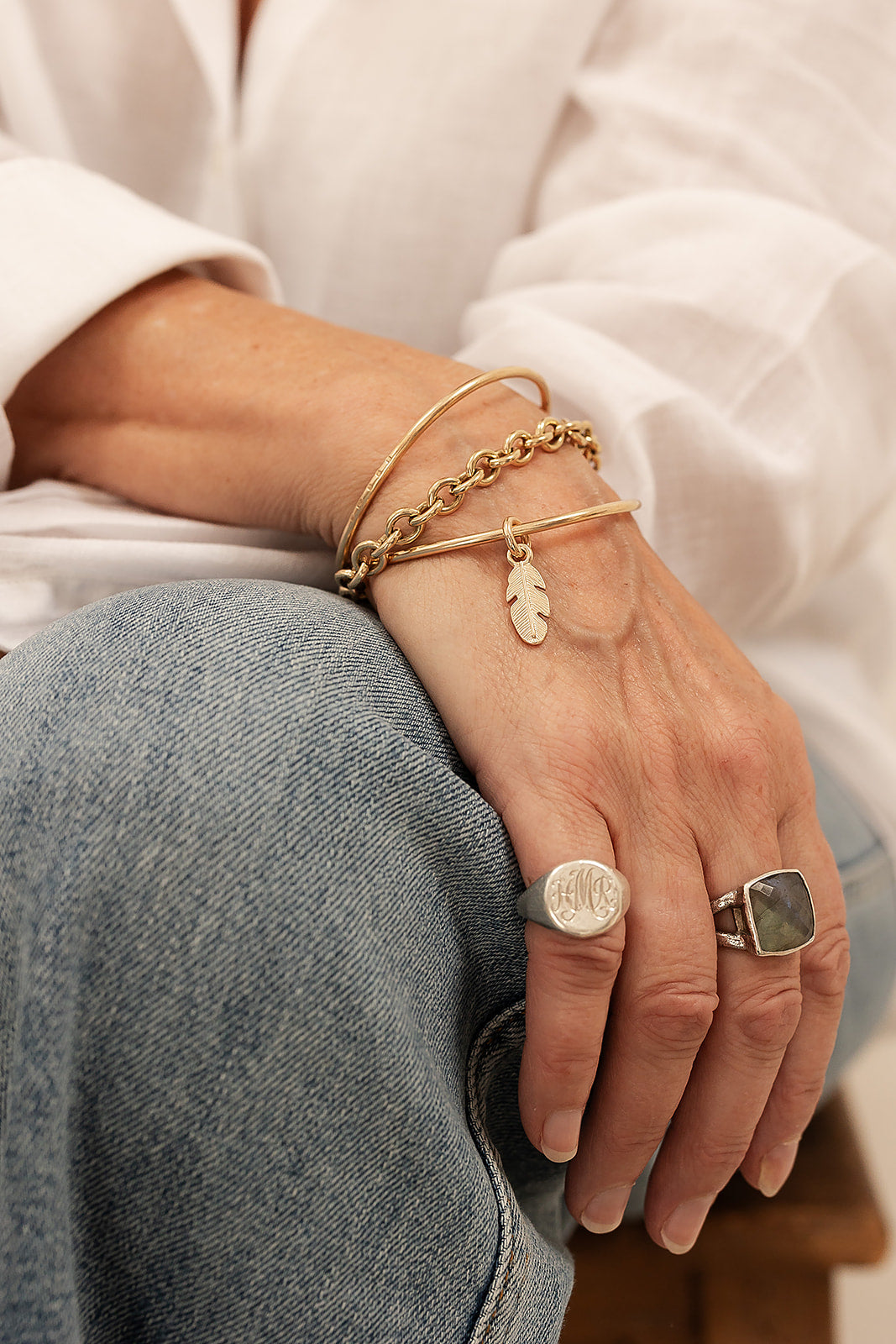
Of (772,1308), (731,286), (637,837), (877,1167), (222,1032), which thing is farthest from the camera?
(877,1167)

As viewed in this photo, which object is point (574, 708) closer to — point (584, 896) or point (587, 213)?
point (584, 896)

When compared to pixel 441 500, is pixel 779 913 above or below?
below

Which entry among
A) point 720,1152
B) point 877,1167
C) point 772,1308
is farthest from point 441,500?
point 877,1167

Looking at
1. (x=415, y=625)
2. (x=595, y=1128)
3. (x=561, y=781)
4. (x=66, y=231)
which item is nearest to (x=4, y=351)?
(x=66, y=231)

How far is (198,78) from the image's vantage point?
780 mm

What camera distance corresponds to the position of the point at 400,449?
1.62ft

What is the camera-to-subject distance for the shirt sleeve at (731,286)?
0.63 metres

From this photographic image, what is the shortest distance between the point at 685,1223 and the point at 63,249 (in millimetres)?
642

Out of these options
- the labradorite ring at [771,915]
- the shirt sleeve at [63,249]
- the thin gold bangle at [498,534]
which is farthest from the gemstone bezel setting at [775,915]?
the shirt sleeve at [63,249]

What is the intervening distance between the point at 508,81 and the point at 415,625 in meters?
0.54

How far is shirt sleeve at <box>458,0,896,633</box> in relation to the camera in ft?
2.05

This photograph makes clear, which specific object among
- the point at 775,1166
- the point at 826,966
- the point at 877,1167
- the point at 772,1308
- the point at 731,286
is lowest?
the point at 877,1167

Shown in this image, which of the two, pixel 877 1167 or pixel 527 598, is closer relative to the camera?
pixel 527 598

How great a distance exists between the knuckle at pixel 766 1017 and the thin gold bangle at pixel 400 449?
32 centimetres
